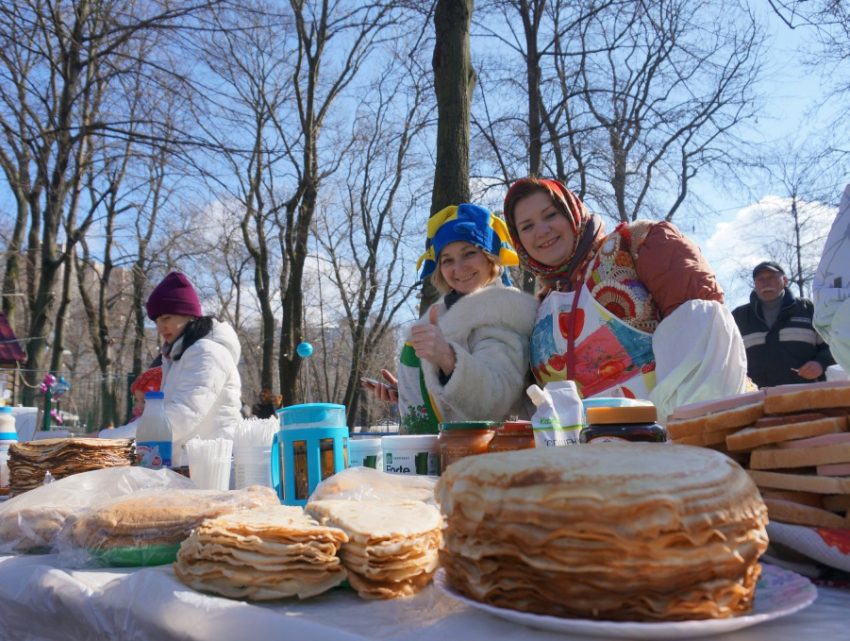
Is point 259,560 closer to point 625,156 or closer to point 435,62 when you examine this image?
point 435,62

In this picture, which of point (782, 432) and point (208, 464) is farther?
point (208, 464)

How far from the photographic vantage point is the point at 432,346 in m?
2.27

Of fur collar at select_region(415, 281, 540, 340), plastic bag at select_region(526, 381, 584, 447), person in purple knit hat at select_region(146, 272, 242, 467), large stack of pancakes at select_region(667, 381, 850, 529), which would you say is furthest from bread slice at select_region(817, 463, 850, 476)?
person in purple knit hat at select_region(146, 272, 242, 467)

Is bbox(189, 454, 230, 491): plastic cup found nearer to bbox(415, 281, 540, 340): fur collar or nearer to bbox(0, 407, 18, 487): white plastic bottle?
bbox(415, 281, 540, 340): fur collar

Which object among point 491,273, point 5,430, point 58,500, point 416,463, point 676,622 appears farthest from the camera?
point 491,273

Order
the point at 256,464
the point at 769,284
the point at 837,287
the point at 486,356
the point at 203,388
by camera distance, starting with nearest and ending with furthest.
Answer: the point at 837,287 < the point at 256,464 < the point at 486,356 < the point at 203,388 < the point at 769,284

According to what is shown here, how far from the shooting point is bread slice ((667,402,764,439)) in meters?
1.05

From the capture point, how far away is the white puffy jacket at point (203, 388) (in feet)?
11.2

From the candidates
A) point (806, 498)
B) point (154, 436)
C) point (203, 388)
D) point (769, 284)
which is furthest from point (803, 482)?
point (769, 284)

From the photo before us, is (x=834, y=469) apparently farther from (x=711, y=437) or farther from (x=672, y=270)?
(x=672, y=270)

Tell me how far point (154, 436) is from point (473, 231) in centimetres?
144

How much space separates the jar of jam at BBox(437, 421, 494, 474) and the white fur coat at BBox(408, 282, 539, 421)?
72 centimetres

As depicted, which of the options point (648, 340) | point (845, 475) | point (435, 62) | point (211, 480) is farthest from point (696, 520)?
point (435, 62)

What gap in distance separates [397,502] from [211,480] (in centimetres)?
89
